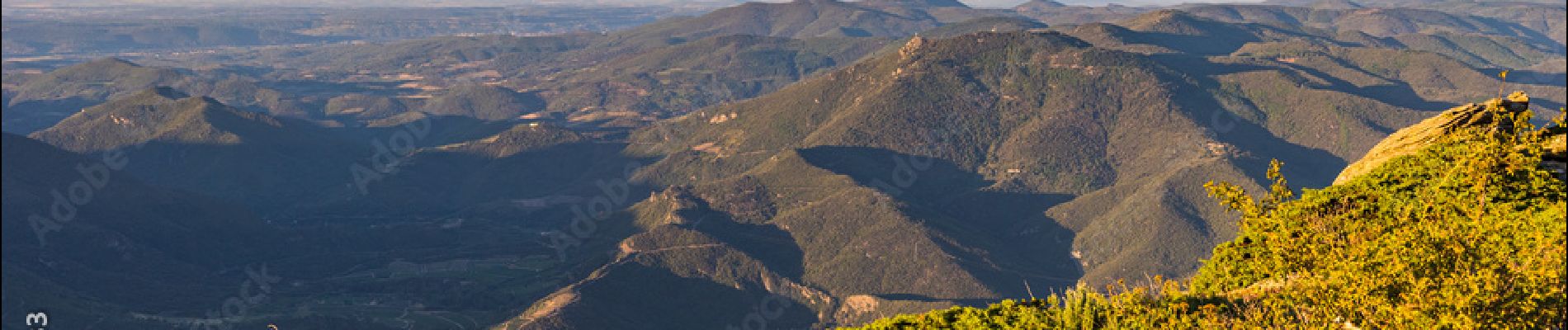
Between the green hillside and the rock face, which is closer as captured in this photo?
the green hillside

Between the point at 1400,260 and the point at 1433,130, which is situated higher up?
the point at 1400,260

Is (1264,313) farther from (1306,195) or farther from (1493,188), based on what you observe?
(1306,195)

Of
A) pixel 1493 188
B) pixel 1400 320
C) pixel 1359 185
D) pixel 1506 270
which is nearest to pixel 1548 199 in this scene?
pixel 1493 188

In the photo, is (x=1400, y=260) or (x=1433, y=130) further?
(x=1433, y=130)

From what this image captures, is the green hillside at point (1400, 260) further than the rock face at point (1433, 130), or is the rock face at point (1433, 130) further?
the rock face at point (1433, 130)
